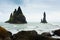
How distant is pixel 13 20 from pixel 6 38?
166m

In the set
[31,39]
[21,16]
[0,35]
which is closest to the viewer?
[0,35]

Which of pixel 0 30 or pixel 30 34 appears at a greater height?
pixel 0 30

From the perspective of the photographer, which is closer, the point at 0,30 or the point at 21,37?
the point at 0,30

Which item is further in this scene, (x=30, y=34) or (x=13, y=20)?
(x=13, y=20)

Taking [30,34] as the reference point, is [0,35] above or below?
above

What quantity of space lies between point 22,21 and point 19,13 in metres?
8.66

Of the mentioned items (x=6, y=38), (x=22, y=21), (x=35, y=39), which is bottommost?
(x=22, y=21)

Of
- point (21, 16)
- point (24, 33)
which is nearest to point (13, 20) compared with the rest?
point (21, 16)

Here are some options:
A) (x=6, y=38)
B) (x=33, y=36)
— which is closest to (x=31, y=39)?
(x=33, y=36)

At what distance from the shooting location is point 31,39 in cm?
2239

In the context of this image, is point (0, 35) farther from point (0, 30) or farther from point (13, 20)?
point (13, 20)

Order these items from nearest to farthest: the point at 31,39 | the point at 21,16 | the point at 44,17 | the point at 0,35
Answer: the point at 0,35, the point at 31,39, the point at 21,16, the point at 44,17

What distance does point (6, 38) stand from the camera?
11.5 meters

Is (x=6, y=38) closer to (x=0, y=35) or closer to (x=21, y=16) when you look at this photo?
(x=0, y=35)
